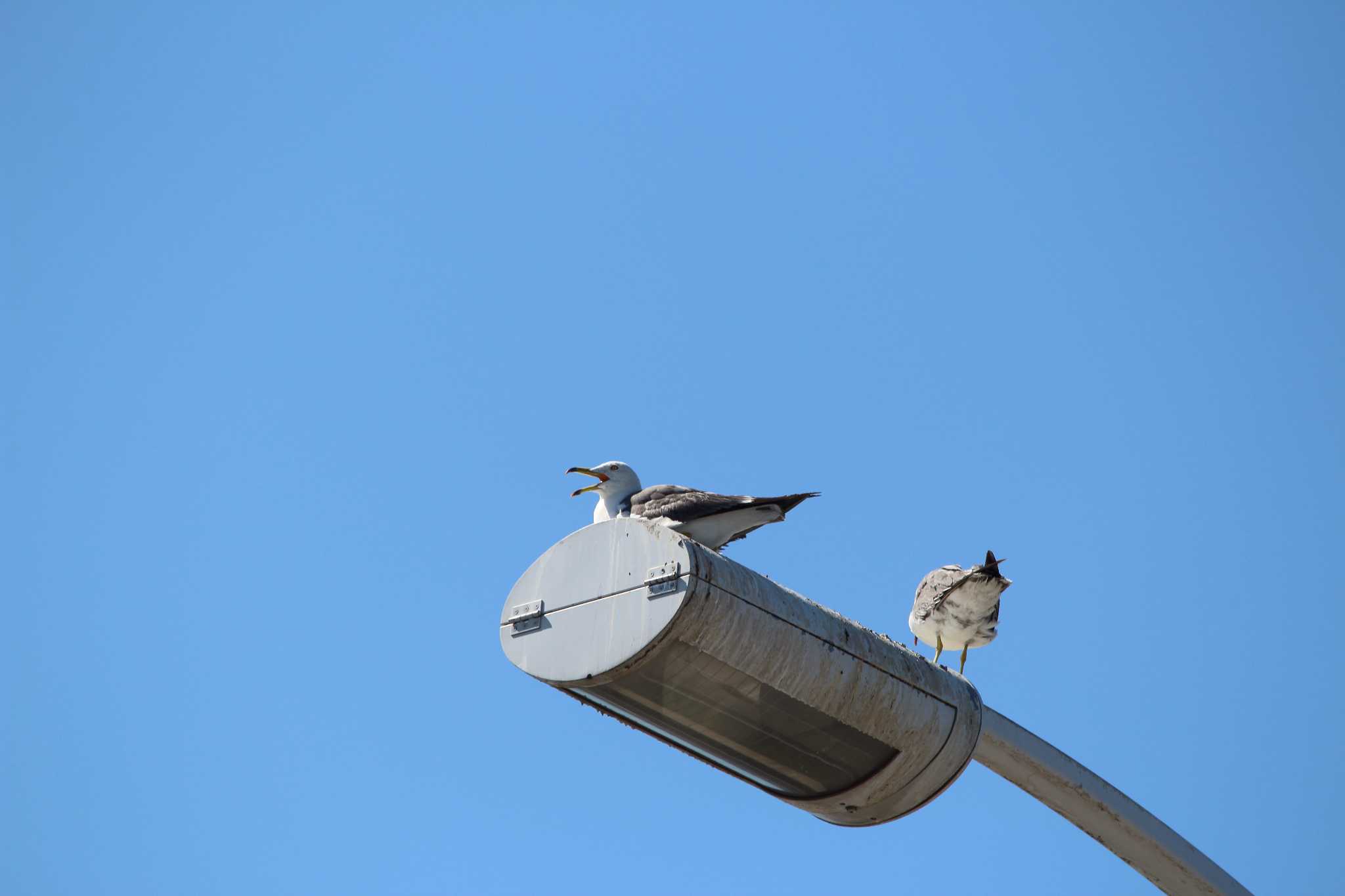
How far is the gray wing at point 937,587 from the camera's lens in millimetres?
12531

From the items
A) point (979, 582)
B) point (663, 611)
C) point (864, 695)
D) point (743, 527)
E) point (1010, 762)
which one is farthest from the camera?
point (979, 582)

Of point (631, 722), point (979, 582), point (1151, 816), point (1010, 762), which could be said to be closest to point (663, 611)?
point (631, 722)

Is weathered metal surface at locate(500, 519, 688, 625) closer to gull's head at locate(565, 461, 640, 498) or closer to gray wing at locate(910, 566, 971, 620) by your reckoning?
gull's head at locate(565, 461, 640, 498)

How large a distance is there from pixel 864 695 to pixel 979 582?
6.86m

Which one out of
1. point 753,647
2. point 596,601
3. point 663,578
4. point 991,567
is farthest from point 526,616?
point 991,567

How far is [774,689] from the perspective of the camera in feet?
18.4

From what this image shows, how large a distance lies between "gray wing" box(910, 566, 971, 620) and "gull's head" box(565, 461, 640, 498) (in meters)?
3.87

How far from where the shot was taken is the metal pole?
6168 mm

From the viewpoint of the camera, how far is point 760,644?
5500 millimetres

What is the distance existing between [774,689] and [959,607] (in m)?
7.35

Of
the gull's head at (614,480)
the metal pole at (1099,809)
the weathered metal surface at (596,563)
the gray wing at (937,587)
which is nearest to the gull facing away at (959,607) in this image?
the gray wing at (937,587)

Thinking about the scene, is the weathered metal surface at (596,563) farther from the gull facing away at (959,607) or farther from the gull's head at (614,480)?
the gull facing away at (959,607)

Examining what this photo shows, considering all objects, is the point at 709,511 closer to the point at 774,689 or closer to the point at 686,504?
the point at 686,504

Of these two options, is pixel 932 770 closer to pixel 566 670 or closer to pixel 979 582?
pixel 566 670
